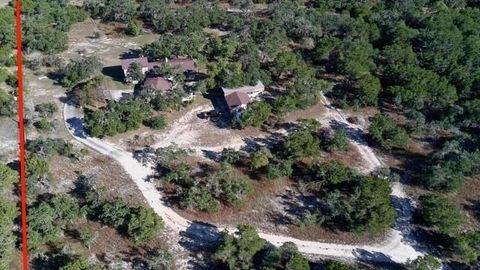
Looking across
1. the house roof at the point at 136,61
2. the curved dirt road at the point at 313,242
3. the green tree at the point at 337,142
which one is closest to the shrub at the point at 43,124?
the curved dirt road at the point at 313,242

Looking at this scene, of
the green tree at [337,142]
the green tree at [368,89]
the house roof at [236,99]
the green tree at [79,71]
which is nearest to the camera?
the green tree at [337,142]

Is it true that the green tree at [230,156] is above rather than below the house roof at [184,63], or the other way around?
below

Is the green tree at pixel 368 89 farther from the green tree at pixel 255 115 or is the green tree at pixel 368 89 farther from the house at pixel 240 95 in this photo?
the green tree at pixel 255 115

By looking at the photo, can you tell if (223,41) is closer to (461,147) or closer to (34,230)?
(461,147)

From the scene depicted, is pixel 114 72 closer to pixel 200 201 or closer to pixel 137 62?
pixel 137 62

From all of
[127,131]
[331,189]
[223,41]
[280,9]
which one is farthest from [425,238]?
[280,9]

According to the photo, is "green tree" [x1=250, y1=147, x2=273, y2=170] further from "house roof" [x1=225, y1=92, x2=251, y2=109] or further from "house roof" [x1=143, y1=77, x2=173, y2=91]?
"house roof" [x1=143, y1=77, x2=173, y2=91]
